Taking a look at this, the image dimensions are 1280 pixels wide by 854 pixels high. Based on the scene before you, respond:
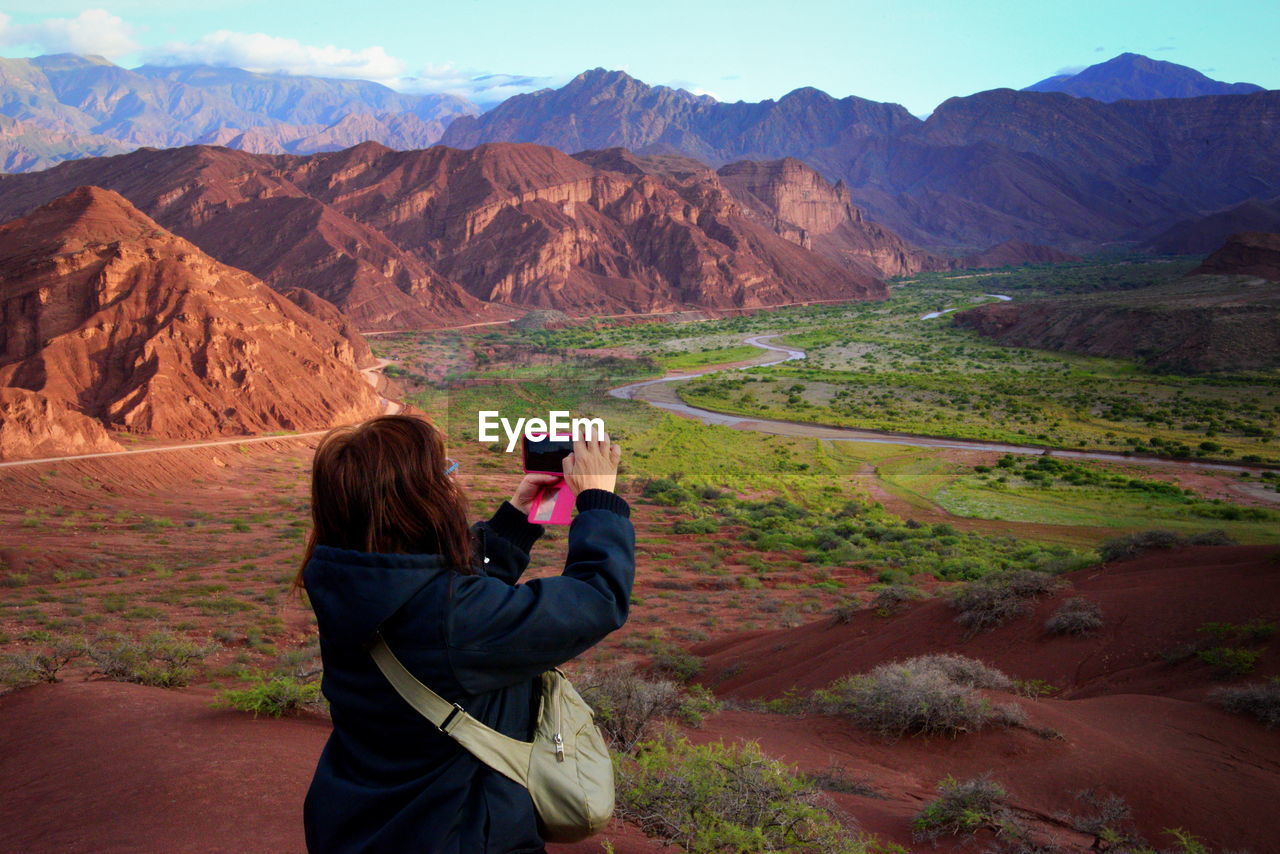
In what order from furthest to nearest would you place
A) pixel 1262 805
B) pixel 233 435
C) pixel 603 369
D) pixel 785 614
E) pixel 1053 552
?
pixel 603 369
pixel 233 435
pixel 1053 552
pixel 785 614
pixel 1262 805

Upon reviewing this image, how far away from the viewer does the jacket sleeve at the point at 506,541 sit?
7.99 feet

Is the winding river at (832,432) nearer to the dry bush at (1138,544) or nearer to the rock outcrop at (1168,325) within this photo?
the dry bush at (1138,544)

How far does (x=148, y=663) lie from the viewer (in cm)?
917

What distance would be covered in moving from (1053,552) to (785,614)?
10.2 metres

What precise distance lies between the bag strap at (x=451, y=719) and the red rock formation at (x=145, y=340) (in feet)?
119

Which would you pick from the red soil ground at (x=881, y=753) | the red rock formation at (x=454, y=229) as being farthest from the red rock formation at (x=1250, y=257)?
the red soil ground at (x=881, y=753)

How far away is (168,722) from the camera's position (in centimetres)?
673

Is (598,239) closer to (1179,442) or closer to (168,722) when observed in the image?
(1179,442)

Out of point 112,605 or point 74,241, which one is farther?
point 74,241

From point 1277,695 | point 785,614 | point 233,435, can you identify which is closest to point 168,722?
point 1277,695

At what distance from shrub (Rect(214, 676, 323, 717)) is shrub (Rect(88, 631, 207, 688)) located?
72.1 inches

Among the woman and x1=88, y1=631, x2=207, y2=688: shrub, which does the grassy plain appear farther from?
the woman

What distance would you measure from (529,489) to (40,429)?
104ft

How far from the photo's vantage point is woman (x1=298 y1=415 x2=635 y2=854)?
195cm
